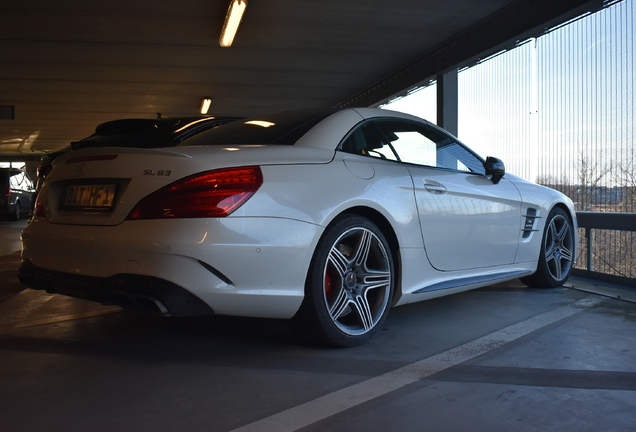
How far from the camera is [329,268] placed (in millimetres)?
3053

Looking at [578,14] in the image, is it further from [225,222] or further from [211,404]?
[211,404]

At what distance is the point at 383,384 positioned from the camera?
100 inches

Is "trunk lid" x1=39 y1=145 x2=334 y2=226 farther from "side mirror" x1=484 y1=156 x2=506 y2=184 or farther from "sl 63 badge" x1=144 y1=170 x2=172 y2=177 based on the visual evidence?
"side mirror" x1=484 y1=156 x2=506 y2=184

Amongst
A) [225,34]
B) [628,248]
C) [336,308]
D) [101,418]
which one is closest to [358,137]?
[336,308]

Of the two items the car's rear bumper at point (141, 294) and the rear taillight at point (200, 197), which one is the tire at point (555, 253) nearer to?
the rear taillight at point (200, 197)

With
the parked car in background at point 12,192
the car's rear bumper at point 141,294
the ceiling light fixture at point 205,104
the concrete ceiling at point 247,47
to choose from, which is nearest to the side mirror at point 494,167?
the car's rear bumper at point 141,294

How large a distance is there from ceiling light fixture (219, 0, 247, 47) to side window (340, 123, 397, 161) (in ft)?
15.6

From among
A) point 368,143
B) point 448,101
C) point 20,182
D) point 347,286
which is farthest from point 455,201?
point 20,182

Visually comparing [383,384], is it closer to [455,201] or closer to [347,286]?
[347,286]

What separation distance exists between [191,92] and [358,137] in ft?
37.4

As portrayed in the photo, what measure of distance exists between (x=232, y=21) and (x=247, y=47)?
1836mm

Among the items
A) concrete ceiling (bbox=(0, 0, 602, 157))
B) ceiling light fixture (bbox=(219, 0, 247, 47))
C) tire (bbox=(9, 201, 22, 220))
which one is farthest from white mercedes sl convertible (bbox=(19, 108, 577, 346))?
tire (bbox=(9, 201, 22, 220))

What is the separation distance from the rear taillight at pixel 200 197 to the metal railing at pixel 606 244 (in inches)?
164

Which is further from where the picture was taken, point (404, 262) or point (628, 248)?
point (628, 248)
